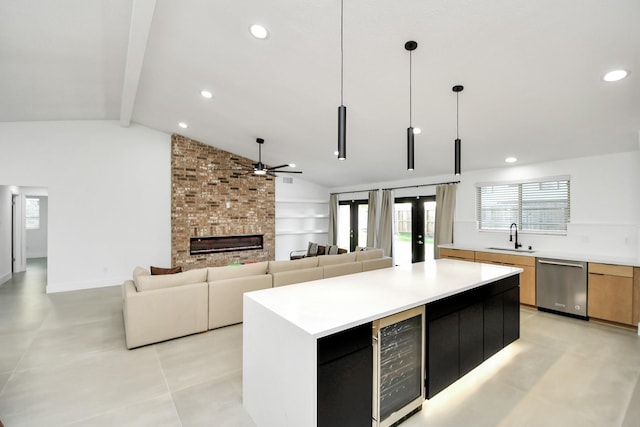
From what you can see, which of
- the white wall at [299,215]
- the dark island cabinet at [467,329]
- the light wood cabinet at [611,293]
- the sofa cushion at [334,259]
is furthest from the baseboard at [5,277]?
the light wood cabinet at [611,293]

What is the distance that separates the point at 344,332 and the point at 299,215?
24.1 feet

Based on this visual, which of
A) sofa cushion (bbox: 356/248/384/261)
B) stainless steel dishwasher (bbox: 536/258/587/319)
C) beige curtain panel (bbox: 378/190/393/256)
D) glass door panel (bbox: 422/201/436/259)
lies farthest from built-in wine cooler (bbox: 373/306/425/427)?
beige curtain panel (bbox: 378/190/393/256)

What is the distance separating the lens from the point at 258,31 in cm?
285

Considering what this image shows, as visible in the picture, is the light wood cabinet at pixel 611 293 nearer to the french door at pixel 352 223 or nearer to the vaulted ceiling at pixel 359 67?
the vaulted ceiling at pixel 359 67

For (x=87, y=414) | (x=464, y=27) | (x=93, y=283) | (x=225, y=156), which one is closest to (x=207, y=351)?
(x=87, y=414)

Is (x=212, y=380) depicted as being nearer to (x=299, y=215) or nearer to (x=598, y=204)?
(x=598, y=204)

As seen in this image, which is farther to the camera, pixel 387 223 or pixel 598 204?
pixel 387 223

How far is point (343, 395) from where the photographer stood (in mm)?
1661

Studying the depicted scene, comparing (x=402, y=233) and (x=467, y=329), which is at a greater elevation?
(x=402, y=233)

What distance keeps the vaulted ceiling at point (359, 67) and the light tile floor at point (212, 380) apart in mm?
2687

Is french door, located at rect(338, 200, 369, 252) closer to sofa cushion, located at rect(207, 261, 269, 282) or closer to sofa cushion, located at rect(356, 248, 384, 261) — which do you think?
sofa cushion, located at rect(356, 248, 384, 261)

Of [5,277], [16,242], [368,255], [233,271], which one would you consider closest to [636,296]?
[368,255]

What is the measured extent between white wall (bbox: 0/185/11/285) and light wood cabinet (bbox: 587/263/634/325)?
10477 mm

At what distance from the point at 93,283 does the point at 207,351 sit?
4.30 meters
